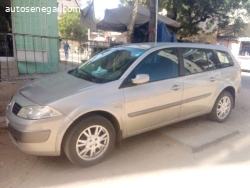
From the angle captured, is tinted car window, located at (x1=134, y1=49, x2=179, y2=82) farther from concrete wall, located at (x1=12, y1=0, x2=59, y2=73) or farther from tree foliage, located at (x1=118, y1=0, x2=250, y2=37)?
tree foliage, located at (x1=118, y1=0, x2=250, y2=37)

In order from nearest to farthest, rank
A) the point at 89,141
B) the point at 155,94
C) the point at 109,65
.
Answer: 1. the point at 89,141
2. the point at 155,94
3. the point at 109,65

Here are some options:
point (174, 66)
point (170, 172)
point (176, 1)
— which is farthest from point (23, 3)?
point (176, 1)

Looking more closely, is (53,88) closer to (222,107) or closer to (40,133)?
(40,133)

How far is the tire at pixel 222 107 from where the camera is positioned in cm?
420

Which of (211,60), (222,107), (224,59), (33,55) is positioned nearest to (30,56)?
(33,55)

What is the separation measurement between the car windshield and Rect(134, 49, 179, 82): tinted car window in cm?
17

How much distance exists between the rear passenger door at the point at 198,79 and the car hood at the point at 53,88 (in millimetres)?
1651

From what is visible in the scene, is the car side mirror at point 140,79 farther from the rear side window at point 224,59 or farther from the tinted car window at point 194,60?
the rear side window at point 224,59

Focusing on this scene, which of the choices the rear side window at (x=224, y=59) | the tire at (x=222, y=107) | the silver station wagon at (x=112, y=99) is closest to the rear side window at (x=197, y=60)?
the silver station wagon at (x=112, y=99)

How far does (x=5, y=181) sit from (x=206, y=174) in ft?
8.02

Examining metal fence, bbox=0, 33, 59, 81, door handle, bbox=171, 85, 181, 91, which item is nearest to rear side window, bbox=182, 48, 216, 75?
door handle, bbox=171, 85, 181, 91

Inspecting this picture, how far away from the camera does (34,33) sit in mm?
6121

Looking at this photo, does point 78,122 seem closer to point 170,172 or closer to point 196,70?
point 170,172

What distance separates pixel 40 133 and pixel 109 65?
143 cm
